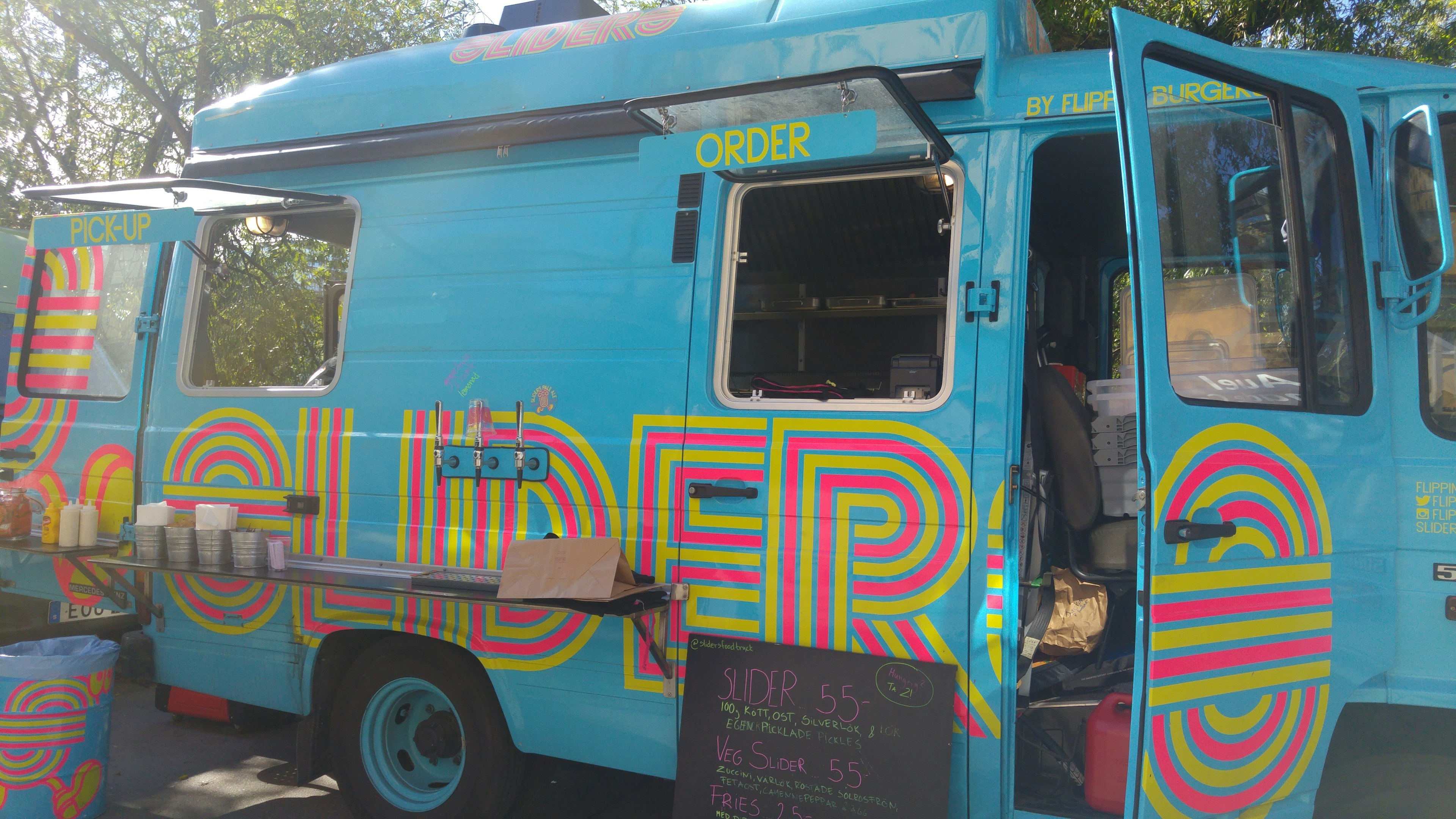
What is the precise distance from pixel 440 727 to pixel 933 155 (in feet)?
9.11

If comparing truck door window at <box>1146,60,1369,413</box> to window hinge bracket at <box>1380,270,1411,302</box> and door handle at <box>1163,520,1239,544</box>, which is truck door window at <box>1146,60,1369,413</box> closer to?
window hinge bracket at <box>1380,270,1411,302</box>

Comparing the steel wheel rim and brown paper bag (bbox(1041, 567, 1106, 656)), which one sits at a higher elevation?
brown paper bag (bbox(1041, 567, 1106, 656))

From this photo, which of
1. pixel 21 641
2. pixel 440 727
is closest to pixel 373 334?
pixel 440 727

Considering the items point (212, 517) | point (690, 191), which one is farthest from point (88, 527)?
point (690, 191)

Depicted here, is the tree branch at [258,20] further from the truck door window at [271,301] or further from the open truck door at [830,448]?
the open truck door at [830,448]

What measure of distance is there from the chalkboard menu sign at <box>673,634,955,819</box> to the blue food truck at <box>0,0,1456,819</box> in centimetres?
8

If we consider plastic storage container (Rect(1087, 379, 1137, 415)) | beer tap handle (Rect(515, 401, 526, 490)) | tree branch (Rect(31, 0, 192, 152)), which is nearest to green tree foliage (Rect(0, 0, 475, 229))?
tree branch (Rect(31, 0, 192, 152))

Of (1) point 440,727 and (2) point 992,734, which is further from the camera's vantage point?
(1) point 440,727

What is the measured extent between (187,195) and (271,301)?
1.91 ft

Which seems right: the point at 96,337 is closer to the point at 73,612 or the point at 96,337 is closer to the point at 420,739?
the point at 73,612

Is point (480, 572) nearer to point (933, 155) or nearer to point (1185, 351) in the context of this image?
point (933, 155)

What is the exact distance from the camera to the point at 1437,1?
784 cm

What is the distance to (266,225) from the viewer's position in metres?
4.13

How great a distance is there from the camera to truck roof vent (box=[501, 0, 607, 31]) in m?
4.04
